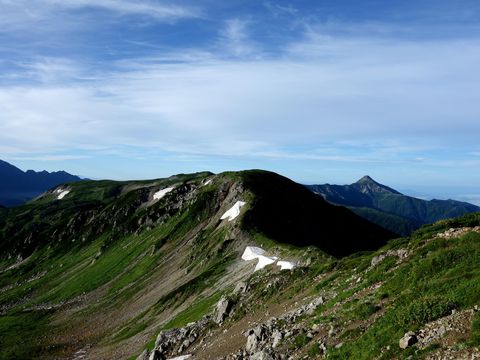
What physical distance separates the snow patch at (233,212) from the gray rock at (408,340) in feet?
307

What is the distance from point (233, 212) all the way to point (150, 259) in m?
28.1

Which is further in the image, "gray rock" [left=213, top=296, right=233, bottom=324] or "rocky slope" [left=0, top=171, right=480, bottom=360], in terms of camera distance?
"gray rock" [left=213, top=296, right=233, bottom=324]

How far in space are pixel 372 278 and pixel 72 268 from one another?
472 feet

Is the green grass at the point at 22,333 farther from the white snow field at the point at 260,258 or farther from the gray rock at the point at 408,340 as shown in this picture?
the gray rock at the point at 408,340

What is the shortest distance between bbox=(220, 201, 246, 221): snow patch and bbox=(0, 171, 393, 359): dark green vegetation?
2.38 metres

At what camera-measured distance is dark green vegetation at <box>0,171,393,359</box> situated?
83625mm

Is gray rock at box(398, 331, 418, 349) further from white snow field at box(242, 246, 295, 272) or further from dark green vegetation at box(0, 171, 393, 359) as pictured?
dark green vegetation at box(0, 171, 393, 359)

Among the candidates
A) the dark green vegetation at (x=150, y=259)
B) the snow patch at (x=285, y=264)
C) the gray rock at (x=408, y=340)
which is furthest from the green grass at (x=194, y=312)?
the gray rock at (x=408, y=340)

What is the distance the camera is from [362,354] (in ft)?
78.9

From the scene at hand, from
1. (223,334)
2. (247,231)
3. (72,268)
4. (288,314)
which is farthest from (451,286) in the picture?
(72,268)

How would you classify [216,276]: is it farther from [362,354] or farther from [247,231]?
[362,354]

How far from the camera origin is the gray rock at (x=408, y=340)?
22.5 m

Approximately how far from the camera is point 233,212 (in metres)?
120

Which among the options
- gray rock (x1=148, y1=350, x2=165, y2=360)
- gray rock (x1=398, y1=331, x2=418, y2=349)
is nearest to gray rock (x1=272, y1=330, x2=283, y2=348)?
gray rock (x1=398, y1=331, x2=418, y2=349)
